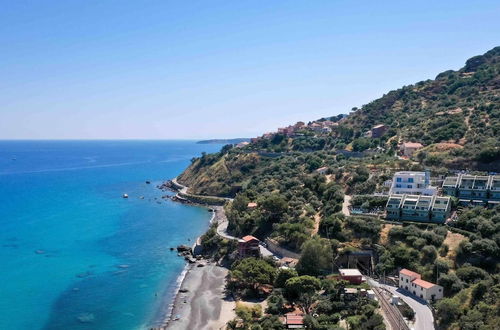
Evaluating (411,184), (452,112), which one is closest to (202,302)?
(411,184)

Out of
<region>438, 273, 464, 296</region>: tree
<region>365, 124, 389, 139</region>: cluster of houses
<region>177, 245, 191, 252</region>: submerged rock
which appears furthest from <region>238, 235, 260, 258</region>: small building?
<region>365, 124, 389, 139</region>: cluster of houses

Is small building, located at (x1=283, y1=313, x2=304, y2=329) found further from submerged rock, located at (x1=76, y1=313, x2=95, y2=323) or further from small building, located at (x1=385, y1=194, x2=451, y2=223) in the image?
small building, located at (x1=385, y1=194, x2=451, y2=223)

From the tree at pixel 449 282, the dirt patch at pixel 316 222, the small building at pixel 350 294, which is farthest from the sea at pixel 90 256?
the tree at pixel 449 282

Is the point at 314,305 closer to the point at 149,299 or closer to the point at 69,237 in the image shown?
the point at 149,299

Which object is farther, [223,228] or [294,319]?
[223,228]

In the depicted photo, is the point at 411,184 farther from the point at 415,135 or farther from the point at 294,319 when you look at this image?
the point at 415,135
